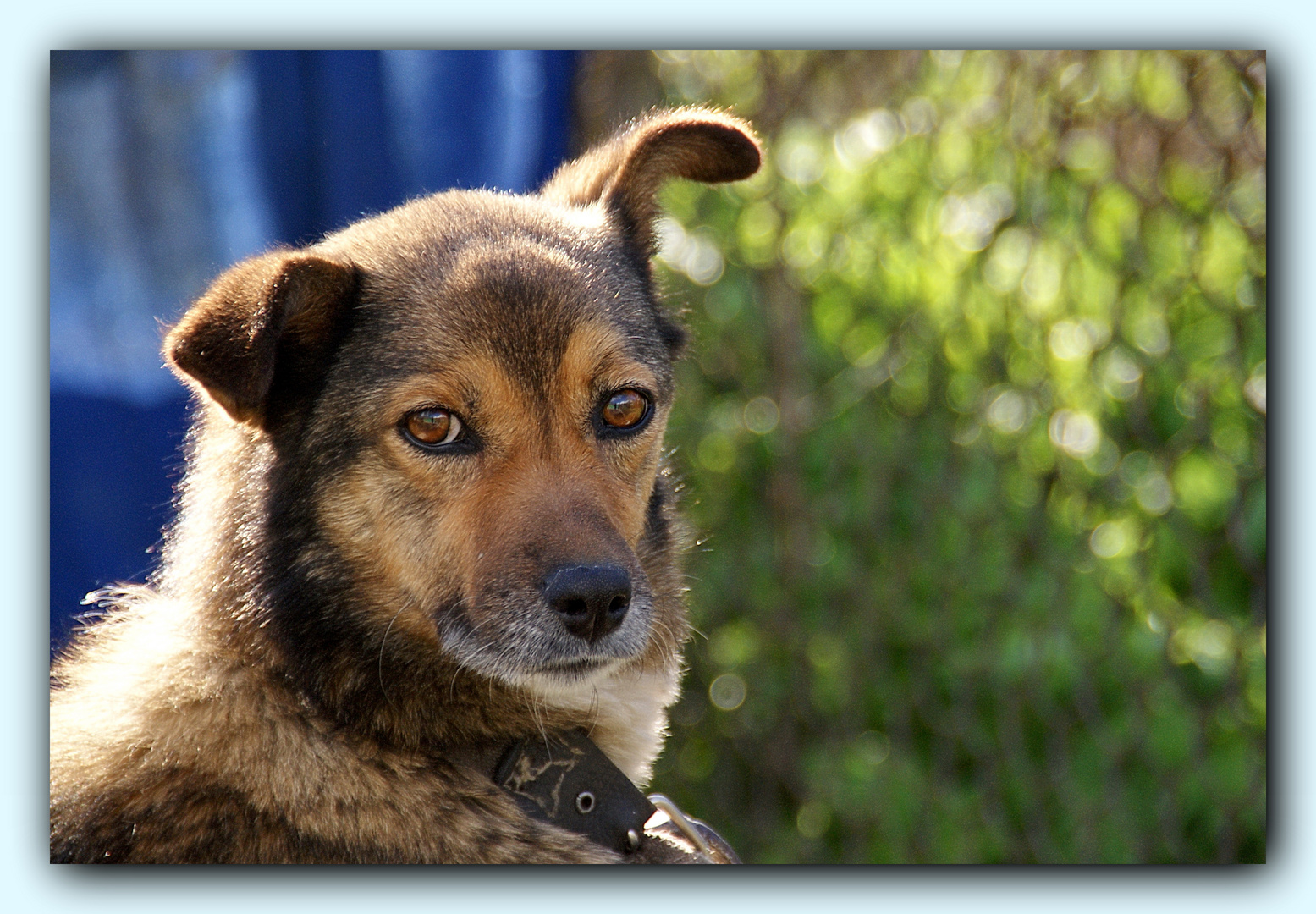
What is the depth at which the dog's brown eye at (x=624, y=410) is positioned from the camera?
102 inches

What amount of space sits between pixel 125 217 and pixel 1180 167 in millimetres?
3446

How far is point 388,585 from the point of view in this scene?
8.04ft

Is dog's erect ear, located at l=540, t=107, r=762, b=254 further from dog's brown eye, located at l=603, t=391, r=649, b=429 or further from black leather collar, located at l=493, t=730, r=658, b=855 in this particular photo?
black leather collar, located at l=493, t=730, r=658, b=855

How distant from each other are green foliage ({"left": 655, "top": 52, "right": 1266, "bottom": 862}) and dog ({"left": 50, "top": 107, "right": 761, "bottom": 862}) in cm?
125

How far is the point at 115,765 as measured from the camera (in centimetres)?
236

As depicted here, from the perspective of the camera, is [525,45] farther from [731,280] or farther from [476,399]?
[731,280]

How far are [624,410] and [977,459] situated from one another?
2.50 m

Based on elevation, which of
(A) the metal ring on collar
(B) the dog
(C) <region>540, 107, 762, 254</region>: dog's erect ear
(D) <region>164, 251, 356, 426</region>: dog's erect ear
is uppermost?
(C) <region>540, 107, 762, 254</region>: dog's erect ear

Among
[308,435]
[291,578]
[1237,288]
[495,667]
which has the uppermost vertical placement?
[1237,288]

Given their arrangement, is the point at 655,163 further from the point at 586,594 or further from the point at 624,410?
the point at 586,594

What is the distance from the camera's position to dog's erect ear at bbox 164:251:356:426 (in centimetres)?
223

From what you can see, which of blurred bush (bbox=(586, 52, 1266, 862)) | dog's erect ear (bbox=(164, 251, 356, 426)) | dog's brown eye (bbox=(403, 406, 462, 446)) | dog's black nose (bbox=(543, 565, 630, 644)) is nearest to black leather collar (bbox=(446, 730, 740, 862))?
dog's black nose (bbox=(543, 565, 630, 644))

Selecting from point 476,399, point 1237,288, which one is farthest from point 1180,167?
point 476,399

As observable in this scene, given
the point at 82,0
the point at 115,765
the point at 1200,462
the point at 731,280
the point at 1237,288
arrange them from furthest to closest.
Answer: the point at 731,280 < the point at 1200,462 < the point at 1237,288 < the point at 82,0 < the point at 115,765
